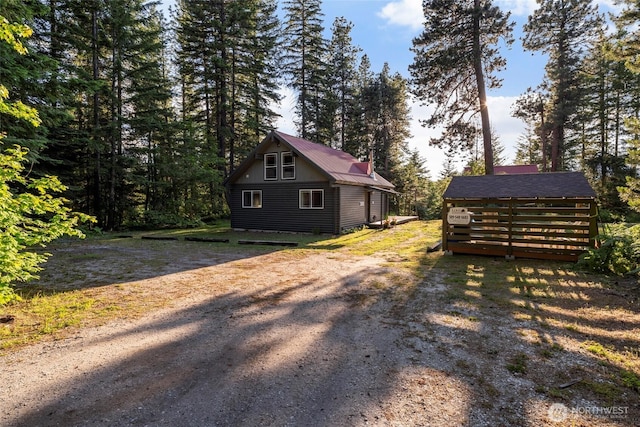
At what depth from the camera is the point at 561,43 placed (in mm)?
20812

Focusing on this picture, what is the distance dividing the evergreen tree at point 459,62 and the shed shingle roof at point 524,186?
5.34 meters

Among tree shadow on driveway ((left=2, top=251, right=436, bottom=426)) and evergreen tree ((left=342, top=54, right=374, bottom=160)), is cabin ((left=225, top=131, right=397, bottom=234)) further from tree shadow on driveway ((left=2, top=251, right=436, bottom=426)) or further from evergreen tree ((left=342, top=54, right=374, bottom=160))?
evergreen tree ((left=342, top=54, right=374, bottom=160))

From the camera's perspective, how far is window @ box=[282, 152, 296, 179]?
16.5 meters

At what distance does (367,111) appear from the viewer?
3098 centimetres

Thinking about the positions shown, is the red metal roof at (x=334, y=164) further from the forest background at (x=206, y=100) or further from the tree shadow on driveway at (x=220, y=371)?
the tree shadow on driveway at (x=220, y=371)

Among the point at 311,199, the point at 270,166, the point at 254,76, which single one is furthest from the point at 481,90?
the point at 254,76

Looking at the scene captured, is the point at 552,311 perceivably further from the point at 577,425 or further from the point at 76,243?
the point at 76,243

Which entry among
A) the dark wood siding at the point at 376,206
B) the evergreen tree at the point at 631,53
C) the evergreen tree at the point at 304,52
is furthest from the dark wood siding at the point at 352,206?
the evergreen tree at the point at 304,52

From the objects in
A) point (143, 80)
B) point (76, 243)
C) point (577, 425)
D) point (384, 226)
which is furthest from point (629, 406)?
point (143, 80)

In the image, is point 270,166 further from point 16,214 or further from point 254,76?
point 16,214

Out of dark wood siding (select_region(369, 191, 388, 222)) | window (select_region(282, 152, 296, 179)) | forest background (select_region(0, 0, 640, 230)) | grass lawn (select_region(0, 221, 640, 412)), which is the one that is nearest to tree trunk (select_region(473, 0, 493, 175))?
forest background (select_region(0, 0, 640, 230))

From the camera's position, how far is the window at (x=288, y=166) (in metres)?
16.5

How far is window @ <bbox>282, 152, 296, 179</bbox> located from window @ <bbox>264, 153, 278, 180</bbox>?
0.48m

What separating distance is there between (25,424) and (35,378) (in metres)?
0.84
